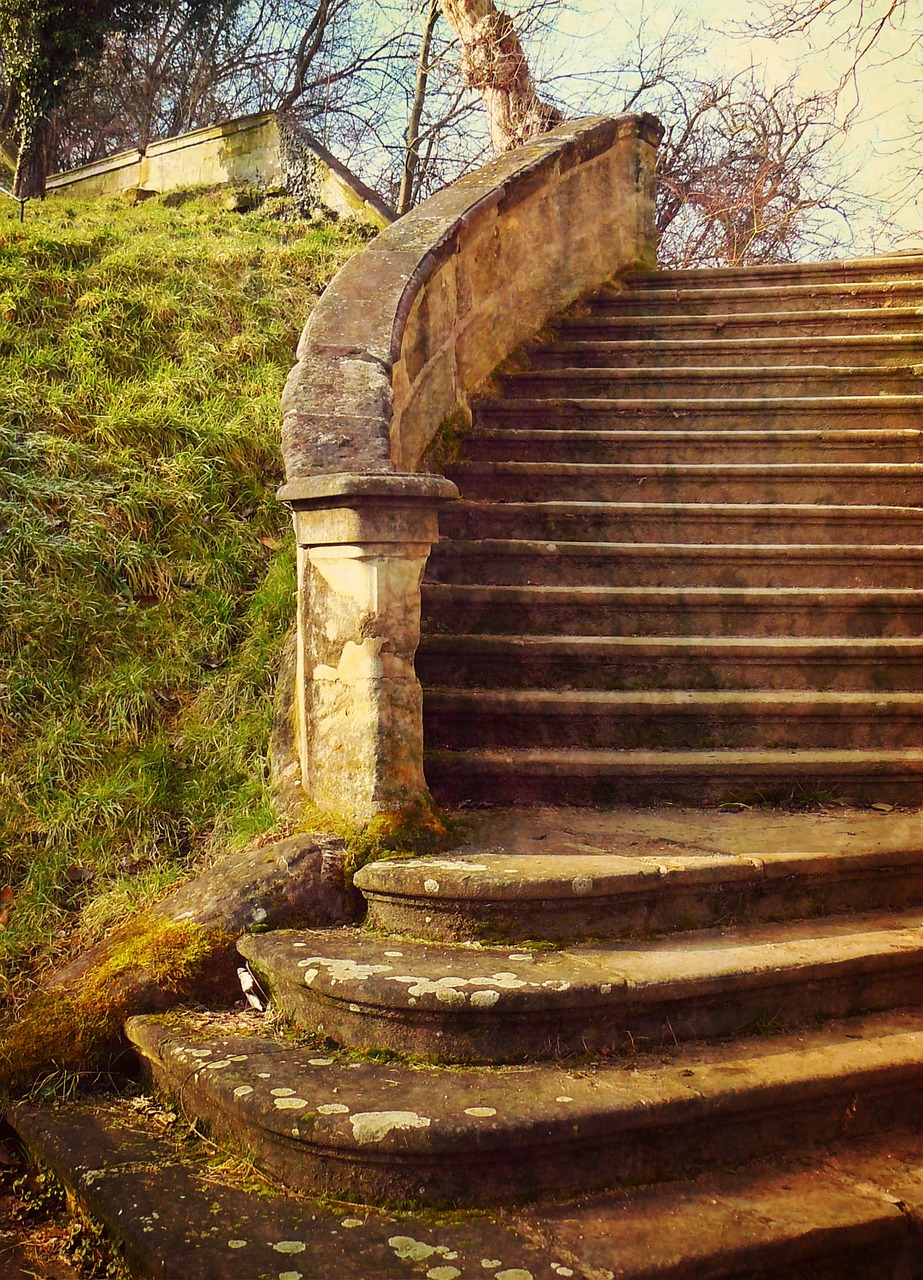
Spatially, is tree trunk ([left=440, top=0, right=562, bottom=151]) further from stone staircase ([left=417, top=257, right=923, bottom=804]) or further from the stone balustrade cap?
the stone balustrade cap

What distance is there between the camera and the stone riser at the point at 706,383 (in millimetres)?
5406

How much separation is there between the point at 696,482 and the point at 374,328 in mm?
1654

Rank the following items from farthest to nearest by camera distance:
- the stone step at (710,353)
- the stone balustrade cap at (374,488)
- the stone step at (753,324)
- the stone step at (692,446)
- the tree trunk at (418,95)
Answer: the tree trunk at (418,95)
the stone step at (753,324)
the stone step at (710,353)
the stone step at (692,446)
the stone balustrade cap at (374,488)

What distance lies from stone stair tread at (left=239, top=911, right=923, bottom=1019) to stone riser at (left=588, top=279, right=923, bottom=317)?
4.15m

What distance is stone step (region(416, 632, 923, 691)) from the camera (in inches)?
151

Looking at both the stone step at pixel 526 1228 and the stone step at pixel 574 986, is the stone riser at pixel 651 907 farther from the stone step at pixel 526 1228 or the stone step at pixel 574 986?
the stone step at pixel 526 1228

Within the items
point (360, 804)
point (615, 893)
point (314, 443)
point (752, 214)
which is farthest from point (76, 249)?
point (752, 214)

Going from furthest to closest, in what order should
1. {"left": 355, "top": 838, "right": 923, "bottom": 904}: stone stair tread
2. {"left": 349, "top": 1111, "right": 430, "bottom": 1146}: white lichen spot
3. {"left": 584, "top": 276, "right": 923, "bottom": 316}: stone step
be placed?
1. {"left": 584, "top": 276, "right": 923, "bottom": 316}: stone step
2. {"left": 355, "top": 838, "right": 923, "bottom": 904}: stone stair tread
3. {"left": 349, "top": 1111, "right": 430, "bottom": 1146}: white lichen spot

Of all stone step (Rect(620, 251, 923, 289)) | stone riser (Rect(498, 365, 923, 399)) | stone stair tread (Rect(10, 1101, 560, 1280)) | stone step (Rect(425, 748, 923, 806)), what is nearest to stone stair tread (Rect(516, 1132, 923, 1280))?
stone stair tread (Rect(10, 1101, 560, 1280))

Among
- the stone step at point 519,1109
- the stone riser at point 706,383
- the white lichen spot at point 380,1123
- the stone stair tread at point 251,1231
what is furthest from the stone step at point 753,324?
the stone stair tread at point 251,1231

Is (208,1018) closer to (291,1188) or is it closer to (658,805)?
(291,1188)

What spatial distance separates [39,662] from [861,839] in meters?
2.90

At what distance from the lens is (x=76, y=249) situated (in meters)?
7.38

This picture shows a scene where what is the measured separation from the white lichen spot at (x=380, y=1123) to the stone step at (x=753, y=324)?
4716 millimetres
